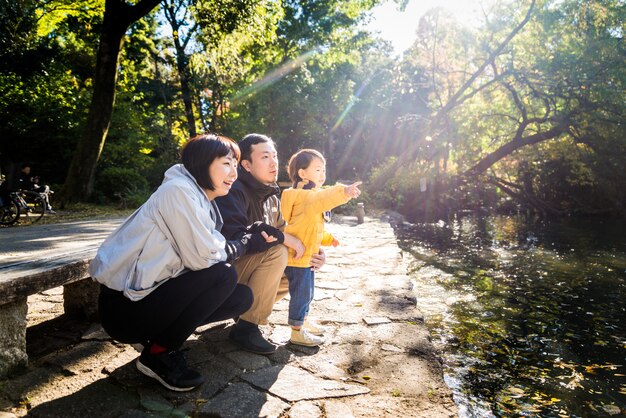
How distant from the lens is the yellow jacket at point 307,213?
2.73 m

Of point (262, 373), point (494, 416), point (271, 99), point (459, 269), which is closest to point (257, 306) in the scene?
point (262, 373)

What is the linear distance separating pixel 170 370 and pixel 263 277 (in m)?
0.79

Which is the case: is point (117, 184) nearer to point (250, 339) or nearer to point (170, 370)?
point (250, 339)

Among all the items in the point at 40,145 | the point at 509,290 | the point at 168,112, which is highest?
the point at 168,112

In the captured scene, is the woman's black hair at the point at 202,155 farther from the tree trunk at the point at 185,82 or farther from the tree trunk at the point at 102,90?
the tree trunk at the point at 185,82

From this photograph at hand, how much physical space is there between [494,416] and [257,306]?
150 centimetres

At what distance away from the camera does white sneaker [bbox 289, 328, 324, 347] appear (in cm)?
274

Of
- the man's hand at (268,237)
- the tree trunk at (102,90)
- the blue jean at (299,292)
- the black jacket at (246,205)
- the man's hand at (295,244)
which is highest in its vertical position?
the tree trunk at (102,90)

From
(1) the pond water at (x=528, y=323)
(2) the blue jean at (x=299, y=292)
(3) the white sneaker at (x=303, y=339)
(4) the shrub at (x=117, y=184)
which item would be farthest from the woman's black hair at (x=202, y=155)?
(4) the shrub at (x=117, y=184)

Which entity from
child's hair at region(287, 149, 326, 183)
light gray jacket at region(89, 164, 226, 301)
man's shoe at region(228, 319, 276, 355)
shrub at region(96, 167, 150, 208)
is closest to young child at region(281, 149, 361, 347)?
child's hair at region(287, 149, 326, 183)

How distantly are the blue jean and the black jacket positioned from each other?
388 mm

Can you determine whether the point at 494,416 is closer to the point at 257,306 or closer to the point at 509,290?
the point at 257,306

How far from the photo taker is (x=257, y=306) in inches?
103

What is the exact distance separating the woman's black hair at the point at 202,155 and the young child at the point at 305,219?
80 centimetres
